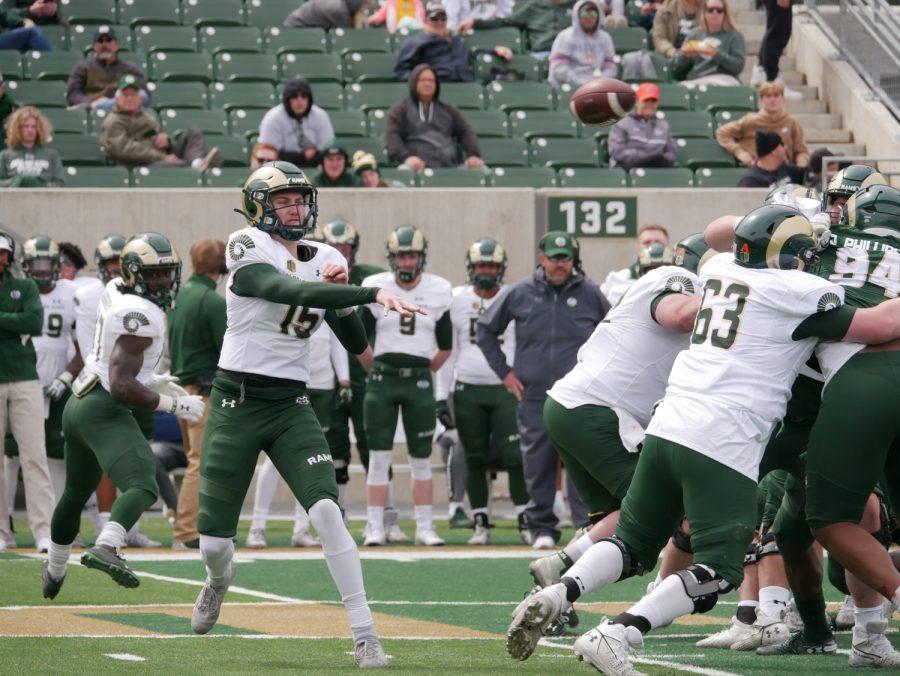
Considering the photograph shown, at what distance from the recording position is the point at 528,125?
51.3ft

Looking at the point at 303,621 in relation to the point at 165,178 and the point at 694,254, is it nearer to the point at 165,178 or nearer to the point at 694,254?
the point at 694,254

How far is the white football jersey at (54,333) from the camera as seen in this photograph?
11664 millimetres

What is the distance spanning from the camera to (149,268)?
26.9 feet

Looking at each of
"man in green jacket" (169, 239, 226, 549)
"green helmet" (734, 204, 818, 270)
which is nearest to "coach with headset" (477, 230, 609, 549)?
"man in green jacket" (169, 239, 226, 549)

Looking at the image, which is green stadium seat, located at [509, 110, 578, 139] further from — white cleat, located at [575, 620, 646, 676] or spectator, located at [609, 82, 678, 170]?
white cleat, located at [575, 620, 646, 676]

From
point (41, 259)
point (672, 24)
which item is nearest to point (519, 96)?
point (672, 24)

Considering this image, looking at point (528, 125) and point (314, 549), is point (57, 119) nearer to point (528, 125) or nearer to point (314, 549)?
point (528, 125)

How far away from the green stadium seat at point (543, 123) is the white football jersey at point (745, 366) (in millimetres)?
10081

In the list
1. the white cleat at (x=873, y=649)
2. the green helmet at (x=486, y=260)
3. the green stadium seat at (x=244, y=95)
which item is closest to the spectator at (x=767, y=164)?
the green helmet at (x=486, y=260)

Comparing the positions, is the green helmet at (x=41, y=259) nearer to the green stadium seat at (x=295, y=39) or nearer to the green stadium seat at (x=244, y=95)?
the green stadium seat at (x=244, y=95)

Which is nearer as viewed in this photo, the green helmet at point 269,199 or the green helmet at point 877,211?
the green helmet at point 877,211

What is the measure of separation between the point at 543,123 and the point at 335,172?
271cm

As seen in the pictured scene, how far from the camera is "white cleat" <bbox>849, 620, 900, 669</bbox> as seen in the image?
6.10 metres

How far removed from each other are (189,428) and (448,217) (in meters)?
3.67
